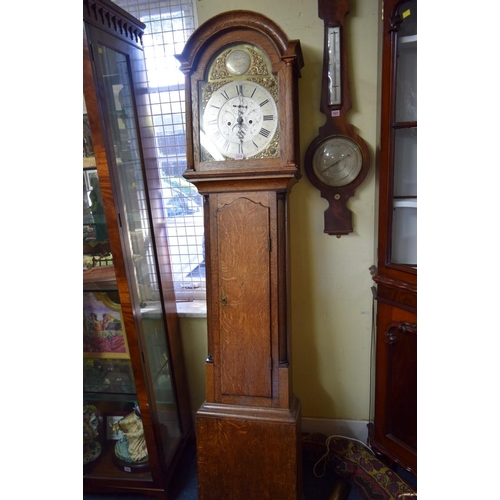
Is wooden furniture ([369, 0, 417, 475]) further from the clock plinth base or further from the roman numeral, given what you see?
the roman numeral

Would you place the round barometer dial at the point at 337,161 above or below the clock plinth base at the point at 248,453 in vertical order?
above

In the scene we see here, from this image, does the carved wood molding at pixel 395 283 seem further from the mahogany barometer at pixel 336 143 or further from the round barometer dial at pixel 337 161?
the round barometer dial at pixel 337 161

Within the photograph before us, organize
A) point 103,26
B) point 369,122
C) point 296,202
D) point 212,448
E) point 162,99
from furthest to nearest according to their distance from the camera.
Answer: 1. point 162,99
2. point 296,202
3. point 369,122
4. point 212,448
5. point 103,26

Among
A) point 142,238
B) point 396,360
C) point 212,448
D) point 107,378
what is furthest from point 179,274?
point 396,360

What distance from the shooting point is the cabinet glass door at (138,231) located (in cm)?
142

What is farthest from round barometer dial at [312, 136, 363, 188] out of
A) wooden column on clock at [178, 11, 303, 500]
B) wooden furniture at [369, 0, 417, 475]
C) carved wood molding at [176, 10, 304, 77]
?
carved wood molding at [176, 10, 304, 77]

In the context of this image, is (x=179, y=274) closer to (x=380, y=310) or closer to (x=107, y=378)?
(x=107, y=378)

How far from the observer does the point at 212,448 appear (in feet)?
4.79

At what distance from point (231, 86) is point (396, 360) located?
1218 millimetres

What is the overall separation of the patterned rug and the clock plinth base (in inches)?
10.6

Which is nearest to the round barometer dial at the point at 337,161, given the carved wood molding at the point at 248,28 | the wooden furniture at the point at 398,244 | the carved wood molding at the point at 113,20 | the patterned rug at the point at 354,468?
the wooden furniture at the point at 398,244

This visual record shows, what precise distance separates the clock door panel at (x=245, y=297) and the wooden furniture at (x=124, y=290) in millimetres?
361

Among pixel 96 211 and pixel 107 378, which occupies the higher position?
pixel 96 211

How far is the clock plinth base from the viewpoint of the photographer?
1.40m
